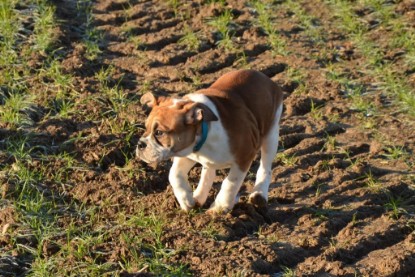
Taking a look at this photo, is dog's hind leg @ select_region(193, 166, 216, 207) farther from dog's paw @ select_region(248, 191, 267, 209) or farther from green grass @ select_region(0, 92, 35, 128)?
green grass @ select_region(0, 92, 35, 128)

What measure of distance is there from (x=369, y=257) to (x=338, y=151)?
174cm

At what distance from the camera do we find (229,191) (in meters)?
7.00

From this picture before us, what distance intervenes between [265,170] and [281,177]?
0.54 meters

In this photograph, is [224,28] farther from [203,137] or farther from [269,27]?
[203,137]

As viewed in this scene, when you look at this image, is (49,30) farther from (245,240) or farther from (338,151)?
(245,240)

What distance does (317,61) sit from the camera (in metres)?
9.98

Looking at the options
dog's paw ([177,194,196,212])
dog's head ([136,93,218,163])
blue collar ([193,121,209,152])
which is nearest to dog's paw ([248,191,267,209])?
dog's paw ([177,194,196,212])

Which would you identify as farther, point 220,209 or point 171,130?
point 220,209

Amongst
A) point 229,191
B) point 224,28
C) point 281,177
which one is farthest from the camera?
point 224,28

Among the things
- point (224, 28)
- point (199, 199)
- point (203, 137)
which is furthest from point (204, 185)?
point (224, 28)

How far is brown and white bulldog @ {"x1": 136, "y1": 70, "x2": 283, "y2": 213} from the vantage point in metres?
6.56

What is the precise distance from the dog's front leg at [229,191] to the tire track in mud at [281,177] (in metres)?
0.09

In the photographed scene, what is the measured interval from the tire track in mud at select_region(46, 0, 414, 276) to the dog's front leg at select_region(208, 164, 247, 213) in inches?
3.6

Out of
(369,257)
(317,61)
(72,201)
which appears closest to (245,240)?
(369,257)
